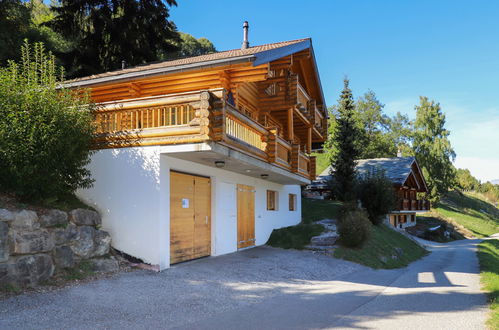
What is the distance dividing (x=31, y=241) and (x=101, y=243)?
6.33 ft

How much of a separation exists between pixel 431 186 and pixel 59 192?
173 feet

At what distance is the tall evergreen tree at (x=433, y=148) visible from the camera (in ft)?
178

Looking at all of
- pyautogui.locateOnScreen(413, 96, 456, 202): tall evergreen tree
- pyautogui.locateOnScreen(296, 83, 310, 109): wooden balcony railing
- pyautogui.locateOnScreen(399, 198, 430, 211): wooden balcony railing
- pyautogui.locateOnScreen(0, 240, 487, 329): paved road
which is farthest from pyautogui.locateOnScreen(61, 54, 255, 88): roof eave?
pyautogui.locateOnScreen(413, 96, 456, 202): tall evergreen tree

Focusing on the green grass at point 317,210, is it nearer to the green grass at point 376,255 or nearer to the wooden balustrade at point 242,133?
the green grass at point 376,255

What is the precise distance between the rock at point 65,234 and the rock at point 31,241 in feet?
0.45

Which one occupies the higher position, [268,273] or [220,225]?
[220,225]

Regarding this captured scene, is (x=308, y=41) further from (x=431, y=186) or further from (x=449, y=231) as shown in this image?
(x=431, y=186)

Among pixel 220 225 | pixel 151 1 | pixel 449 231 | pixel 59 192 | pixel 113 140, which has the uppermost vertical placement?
pixel 151 1

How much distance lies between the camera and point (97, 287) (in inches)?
308

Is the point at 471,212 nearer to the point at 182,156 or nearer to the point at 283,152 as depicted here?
the point at 283,152

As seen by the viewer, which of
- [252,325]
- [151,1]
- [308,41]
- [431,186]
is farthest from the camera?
[431,186]

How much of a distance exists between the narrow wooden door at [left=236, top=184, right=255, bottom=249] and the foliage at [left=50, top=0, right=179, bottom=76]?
44.2 ft

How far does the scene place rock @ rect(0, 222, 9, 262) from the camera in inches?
280

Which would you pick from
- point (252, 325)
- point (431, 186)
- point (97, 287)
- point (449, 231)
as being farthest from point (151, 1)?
point (431, 186)
